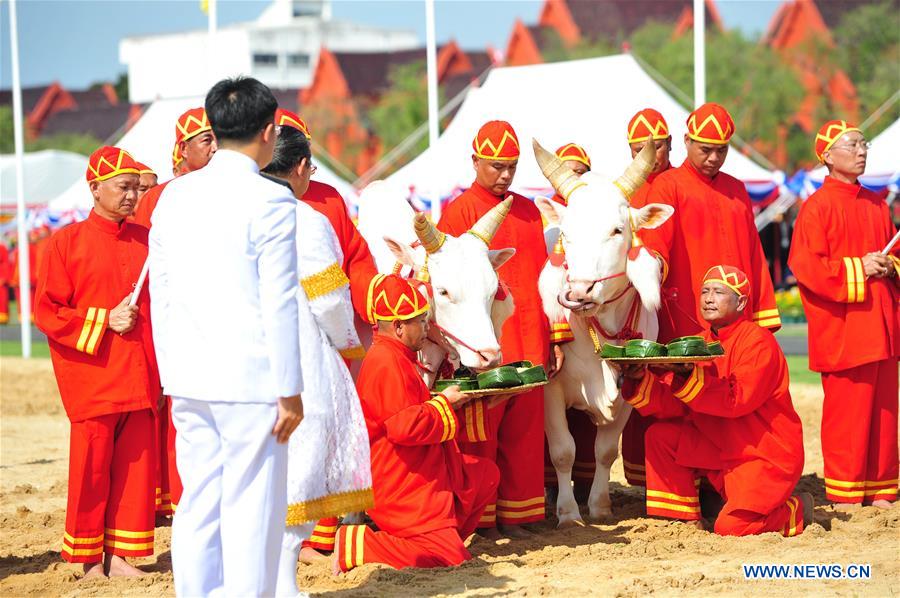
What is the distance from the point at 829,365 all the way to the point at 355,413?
386 centimetres

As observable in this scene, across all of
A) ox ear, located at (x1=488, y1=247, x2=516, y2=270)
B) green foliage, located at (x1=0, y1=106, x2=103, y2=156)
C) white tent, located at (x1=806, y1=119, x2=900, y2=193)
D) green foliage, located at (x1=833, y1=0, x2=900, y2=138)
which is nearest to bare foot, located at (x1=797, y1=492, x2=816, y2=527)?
ox ear, located at (x1=488, y1=247, x2=516, y2=270)

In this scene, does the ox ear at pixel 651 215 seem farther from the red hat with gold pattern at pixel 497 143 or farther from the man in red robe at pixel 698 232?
the red hat with gold pattern at pixel 497 143

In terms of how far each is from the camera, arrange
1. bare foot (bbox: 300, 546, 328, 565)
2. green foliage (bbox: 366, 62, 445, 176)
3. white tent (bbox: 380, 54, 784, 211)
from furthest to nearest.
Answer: green foliage (bbox: 366, 62, 445, 176), white tent (bbox: 380, 54, 784, 211), bare foot (bbox: 300, 546, 328, 565)

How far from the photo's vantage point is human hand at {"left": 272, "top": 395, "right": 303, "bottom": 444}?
5016mm

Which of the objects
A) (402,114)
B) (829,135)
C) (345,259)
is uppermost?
(402,114)

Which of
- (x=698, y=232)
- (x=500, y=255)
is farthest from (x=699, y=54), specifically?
(x=500, y=255)

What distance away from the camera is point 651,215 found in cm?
751

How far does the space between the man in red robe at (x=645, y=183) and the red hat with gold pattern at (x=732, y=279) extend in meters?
0.94

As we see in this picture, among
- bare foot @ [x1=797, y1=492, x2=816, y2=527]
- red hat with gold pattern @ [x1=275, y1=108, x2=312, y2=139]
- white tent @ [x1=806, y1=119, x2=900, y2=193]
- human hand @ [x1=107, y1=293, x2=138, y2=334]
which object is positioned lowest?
bare foot @ [x1=797, y1=492, x2=816, y2=527]

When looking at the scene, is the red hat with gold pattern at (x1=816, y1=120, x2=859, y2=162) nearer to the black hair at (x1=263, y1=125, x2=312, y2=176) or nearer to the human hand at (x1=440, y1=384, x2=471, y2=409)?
the human hand at (x1=440, y1=384, x2=471, y2=409)

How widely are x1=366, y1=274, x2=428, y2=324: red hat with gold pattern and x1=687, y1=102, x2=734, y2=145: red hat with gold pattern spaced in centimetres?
237

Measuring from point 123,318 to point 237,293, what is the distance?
2251 millimetres

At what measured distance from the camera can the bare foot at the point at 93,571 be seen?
719 centimetres

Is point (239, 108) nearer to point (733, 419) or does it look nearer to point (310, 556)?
point (310, 556)
